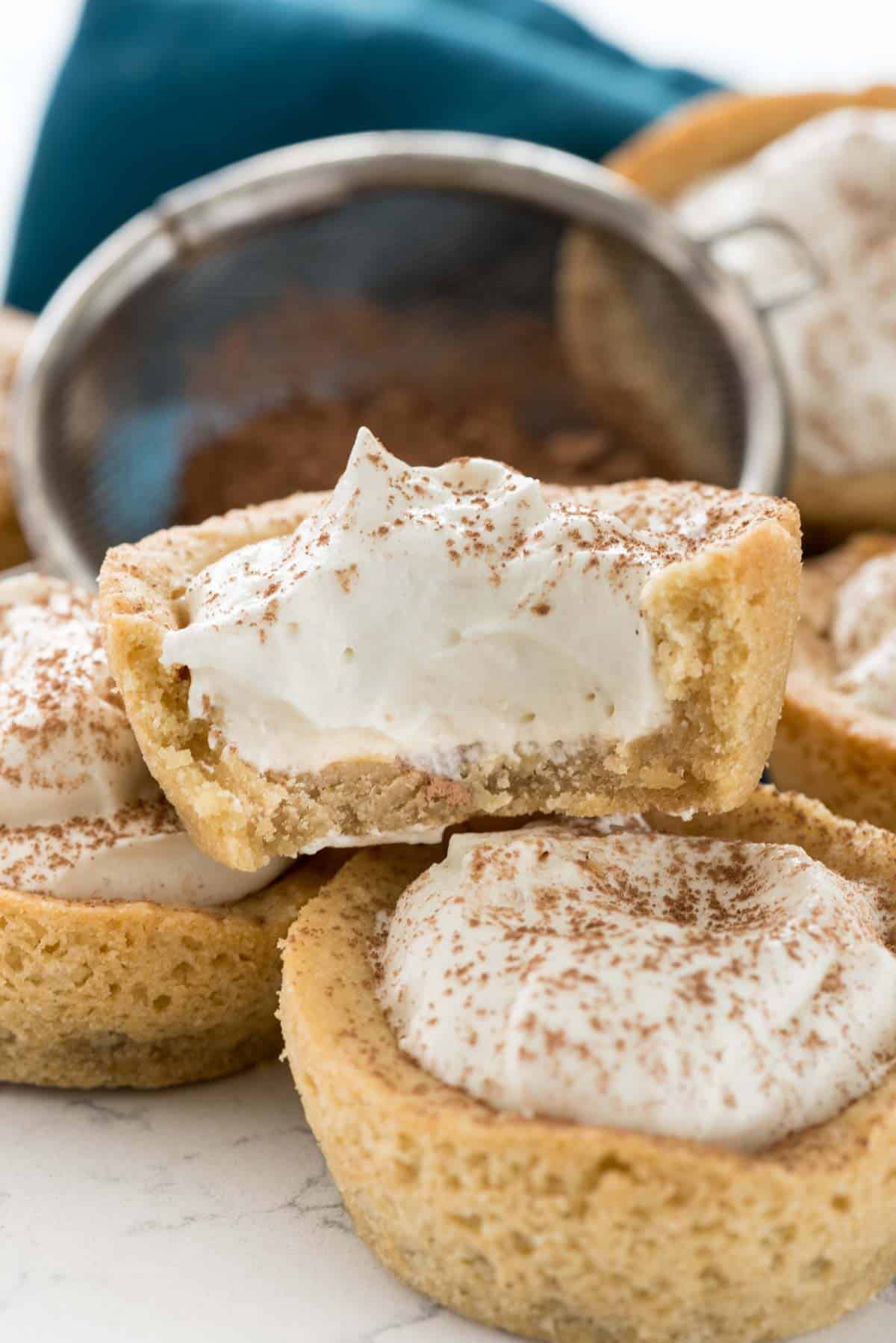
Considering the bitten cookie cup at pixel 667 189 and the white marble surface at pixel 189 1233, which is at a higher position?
the bitten cookie cup at pixel 667 189

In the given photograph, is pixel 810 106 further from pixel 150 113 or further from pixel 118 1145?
pixel 118 1145

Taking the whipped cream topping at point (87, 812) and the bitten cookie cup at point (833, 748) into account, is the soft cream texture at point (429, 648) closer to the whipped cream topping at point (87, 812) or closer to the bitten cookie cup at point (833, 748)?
the whipped cream topping at point (87, 812)

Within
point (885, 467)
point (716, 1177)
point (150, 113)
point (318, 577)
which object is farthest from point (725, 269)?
point (716, 1177)

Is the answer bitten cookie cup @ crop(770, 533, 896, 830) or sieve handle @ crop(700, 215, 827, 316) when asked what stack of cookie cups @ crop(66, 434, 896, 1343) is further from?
sieve handle @ crop(700, 215, 827, 316)

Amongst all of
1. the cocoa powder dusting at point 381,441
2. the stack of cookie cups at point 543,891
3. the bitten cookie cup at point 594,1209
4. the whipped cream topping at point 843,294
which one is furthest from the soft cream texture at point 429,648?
the whipped cream topping at point 843,294

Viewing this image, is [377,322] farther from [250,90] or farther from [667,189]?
[250,90]

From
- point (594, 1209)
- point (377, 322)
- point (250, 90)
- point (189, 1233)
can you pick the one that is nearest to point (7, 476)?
point (377, 322)
